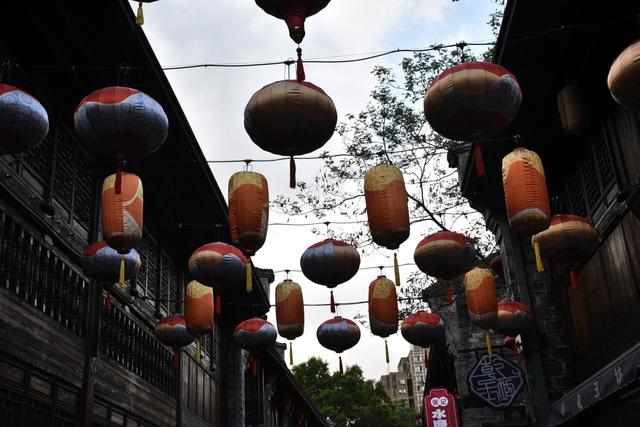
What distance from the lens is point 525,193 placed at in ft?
28.4

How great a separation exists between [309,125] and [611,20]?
205 inches

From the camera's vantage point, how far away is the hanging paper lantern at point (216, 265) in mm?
10812

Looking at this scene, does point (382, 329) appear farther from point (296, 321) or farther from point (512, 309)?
point (512, 309)

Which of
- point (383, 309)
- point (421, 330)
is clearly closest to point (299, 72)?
point (383, 309)

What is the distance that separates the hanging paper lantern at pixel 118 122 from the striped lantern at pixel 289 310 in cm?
539

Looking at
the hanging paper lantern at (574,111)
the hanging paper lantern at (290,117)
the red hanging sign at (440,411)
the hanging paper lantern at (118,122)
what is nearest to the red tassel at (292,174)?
the hanging paper lantern at (290,117)

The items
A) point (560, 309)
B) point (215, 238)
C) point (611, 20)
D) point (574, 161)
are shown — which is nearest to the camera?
point (611, 20)

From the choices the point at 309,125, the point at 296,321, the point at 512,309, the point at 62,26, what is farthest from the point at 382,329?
the point at 62,26

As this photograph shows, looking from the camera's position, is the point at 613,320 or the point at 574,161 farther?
the point at 574,161

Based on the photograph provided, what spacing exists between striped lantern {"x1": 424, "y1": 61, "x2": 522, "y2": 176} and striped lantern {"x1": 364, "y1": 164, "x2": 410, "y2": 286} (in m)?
1.27

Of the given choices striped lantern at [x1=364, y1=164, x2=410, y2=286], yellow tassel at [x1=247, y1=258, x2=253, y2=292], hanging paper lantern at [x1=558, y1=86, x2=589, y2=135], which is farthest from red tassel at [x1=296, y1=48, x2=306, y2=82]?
hanging paper lantern at [x1=558, y1=86, x2=589, y2=135]

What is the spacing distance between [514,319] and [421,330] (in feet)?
6.20

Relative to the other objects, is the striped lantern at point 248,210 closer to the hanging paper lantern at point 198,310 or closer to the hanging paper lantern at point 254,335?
the hanging paper lantern at point 198,310

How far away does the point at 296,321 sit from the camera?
12.4 metres
